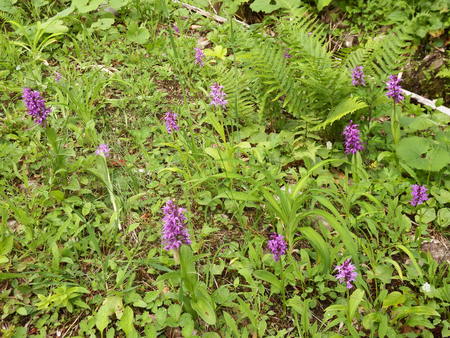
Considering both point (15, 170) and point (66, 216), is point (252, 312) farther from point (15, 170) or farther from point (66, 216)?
point (15, 170)

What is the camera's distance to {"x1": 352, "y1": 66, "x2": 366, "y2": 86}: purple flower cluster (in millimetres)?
2973

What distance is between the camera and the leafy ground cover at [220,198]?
2.16 metres

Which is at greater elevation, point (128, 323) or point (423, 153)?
point (423, 153)

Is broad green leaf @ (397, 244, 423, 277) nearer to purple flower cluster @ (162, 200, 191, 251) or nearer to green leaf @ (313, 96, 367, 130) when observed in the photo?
green leaf @ (313, 96, 367, 130)

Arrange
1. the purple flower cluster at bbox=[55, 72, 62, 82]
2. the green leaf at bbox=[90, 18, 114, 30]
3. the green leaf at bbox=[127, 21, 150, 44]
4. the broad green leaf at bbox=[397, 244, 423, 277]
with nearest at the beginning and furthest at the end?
the broad green leaf at bbox=[397, 244, 423, 277] → the purple flower cluster at bbox=[55, 72, 62, 82] → the green leaf at bbox=[127, 21, 150, 44] → the green leaf at bbox=[90, 18, 114, 30]

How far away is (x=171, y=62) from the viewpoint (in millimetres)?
3648

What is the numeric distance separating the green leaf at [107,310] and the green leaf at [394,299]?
137 centimetres

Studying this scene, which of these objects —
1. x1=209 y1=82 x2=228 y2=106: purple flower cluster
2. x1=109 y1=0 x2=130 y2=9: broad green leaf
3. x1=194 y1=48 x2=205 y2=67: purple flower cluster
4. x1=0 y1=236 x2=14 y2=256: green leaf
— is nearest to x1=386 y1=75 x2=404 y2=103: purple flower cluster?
x1=209 y1=82 x2=228 y2=106: purple flower cluster

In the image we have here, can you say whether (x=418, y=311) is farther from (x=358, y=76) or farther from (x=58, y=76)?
(x=58, y=76)

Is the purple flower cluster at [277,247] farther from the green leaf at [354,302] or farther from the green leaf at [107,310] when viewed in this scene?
the green leaf at [107,310]

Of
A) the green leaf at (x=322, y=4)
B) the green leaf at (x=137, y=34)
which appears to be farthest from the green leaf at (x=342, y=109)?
the green leaf at (x=137, y=34)

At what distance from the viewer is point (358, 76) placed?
298cm

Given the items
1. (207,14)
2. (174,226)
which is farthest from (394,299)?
(207,14)

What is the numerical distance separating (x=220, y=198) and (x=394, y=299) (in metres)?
1.17
